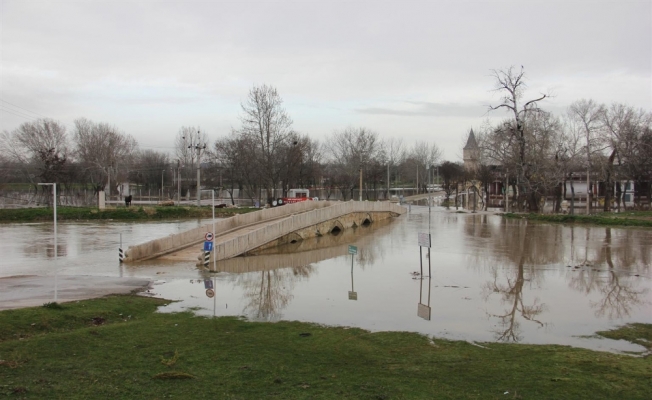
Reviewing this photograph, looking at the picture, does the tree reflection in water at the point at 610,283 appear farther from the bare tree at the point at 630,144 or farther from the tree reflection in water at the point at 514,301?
the bare tree at the point at 630,144

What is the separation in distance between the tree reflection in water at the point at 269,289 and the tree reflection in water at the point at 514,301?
20.0 feet

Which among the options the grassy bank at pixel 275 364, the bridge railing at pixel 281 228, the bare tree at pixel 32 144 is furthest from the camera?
the bare tree at pixel 32 144

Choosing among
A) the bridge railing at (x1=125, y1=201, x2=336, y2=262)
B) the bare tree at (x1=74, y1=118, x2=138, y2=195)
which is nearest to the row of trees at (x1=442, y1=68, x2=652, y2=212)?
the bridge railing at (x1=125, y1=201, x2=336, y2=262)

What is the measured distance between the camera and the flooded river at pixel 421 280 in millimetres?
14531

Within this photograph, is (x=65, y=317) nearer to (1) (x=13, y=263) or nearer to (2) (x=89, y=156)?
(1) (x=13, y=263)

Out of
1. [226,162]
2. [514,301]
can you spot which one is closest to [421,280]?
[514,301]

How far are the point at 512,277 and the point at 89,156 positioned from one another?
85.9 m

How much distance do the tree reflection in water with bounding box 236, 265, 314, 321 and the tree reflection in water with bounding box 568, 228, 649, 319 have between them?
9.56m

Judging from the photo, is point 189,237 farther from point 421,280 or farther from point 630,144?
point 630,144

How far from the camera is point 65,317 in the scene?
12.9 meters

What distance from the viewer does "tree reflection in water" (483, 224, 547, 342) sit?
44.1 ft

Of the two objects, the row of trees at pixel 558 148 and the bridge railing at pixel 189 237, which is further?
the row of trees at pixel 558 148

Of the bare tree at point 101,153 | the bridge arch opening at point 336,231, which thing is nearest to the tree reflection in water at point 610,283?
the bridge arch opening at point 336,231

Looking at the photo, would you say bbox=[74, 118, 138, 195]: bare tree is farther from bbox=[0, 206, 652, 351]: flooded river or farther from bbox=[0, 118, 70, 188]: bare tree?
bbox=[0, 206, 652, 351]: flooded river
